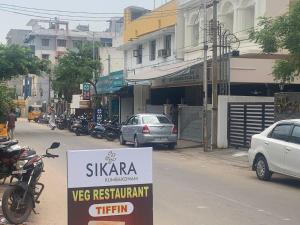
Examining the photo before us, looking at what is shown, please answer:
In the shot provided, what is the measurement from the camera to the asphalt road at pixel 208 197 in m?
8.89

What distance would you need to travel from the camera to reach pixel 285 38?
666 inches

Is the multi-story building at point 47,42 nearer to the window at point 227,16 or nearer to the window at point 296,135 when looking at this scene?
the window at point 227,16

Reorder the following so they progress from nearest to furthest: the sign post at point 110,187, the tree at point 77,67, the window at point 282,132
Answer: the sign post at point 110,187 < the window at point 282,132 < the tree at point 77,67

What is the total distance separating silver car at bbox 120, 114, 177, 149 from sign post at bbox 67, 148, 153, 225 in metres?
18.0

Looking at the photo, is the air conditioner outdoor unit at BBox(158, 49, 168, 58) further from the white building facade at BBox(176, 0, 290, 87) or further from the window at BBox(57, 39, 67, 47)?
the window at BBox(57, 39, 67, 47)

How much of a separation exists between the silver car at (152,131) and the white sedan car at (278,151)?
31.1 feet

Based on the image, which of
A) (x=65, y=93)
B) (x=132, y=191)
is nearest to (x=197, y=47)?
(x=132, y=191)

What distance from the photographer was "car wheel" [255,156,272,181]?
1346 cm

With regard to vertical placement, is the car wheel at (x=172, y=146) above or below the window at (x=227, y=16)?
below

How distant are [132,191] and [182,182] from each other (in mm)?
8043

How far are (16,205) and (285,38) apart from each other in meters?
10.8

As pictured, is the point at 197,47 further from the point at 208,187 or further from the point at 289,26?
the point at 208,187

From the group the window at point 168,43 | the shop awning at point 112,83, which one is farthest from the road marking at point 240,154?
the shop awning at point 112,83

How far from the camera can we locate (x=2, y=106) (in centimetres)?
1603
